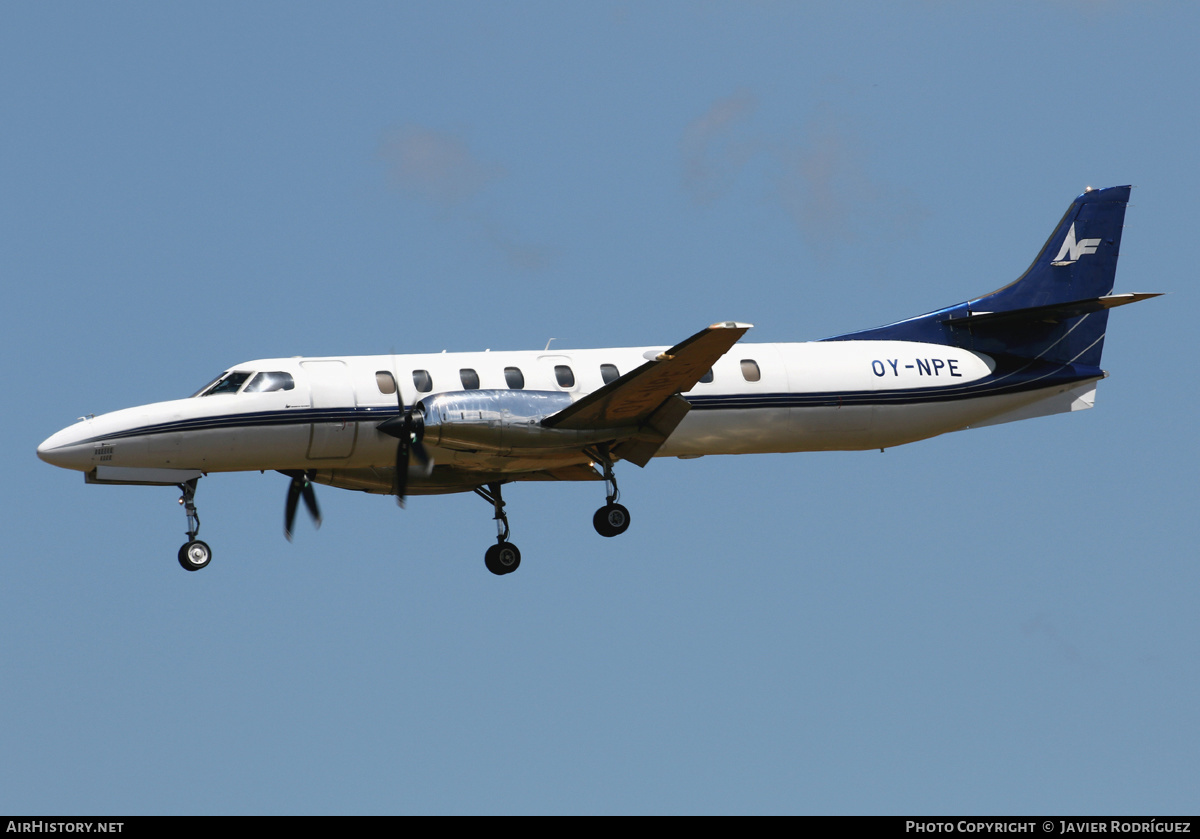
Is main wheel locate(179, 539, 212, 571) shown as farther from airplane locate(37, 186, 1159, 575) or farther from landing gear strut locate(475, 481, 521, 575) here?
landing gear strut locate(475, 481, 521, 575)

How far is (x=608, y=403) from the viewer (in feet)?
94.6

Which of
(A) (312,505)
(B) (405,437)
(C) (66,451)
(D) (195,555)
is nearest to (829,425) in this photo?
(B) (405,437)

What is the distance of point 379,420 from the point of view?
29266 mm

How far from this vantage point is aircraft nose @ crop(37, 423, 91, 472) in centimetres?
2850

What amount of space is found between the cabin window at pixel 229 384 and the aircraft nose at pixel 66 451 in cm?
231

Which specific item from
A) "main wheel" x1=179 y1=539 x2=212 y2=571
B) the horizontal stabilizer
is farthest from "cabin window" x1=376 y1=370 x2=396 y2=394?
the horizontal stabilizer

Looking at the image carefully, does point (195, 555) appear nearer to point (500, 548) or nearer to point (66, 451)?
point (66, 451)

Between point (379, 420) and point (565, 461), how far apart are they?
349cm

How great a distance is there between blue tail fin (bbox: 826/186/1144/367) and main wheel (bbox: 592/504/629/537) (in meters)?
6.27

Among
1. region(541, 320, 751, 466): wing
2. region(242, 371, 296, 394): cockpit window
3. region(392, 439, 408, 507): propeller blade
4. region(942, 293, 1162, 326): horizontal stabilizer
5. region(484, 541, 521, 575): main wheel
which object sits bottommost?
region(484, 541, 521, 575): main wheel

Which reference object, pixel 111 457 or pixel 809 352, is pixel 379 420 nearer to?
pixel 111 457

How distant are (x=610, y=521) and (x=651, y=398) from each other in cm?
269
